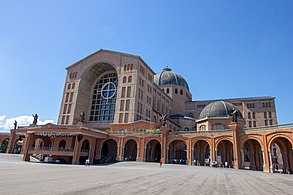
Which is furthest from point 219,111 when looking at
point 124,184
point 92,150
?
point 124,184

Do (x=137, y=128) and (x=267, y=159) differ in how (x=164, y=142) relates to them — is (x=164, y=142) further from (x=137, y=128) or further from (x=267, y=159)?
(x=267, y=159)

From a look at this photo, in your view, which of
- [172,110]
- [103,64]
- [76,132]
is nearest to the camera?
[76,132]

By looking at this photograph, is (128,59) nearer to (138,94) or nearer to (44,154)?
(138,94)

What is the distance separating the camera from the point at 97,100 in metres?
55.6

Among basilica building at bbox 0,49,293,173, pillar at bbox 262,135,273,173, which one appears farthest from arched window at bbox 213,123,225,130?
pillar at bbox 262,135,273,173

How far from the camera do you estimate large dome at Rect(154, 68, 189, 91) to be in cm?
7288

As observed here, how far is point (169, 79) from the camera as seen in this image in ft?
240

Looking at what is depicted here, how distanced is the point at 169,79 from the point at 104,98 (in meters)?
Answer: 27.6

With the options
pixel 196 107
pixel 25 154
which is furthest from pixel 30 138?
pixel 196 107

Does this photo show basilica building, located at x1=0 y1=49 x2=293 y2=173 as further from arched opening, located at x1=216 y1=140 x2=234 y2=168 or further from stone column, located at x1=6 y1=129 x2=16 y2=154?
stone column, located at x1=6 y1=129 x2=16 y2=154

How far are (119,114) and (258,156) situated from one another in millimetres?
28278

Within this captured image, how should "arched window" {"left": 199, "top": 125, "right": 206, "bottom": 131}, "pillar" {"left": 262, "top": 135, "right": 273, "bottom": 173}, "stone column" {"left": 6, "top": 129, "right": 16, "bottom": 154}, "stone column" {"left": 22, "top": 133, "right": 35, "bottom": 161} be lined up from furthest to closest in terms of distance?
1. "stone column" {"left": 6, "top": 129, "right": 16, "bottom": 154}
2. "arched window" {"left": 199, "top": 125, "right": 206, "bottom": 131}
3. "stone column" {"left": 22, "top": 133, "right": 35, "bottom": 161}
4. "pillar" {"left": 262, "top": 135, "right": 273, "bottom": 173}

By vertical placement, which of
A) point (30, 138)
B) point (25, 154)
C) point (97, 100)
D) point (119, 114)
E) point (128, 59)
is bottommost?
point (25, 154)

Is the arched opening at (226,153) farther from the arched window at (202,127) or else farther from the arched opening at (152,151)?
the arched opening at (152,151)
